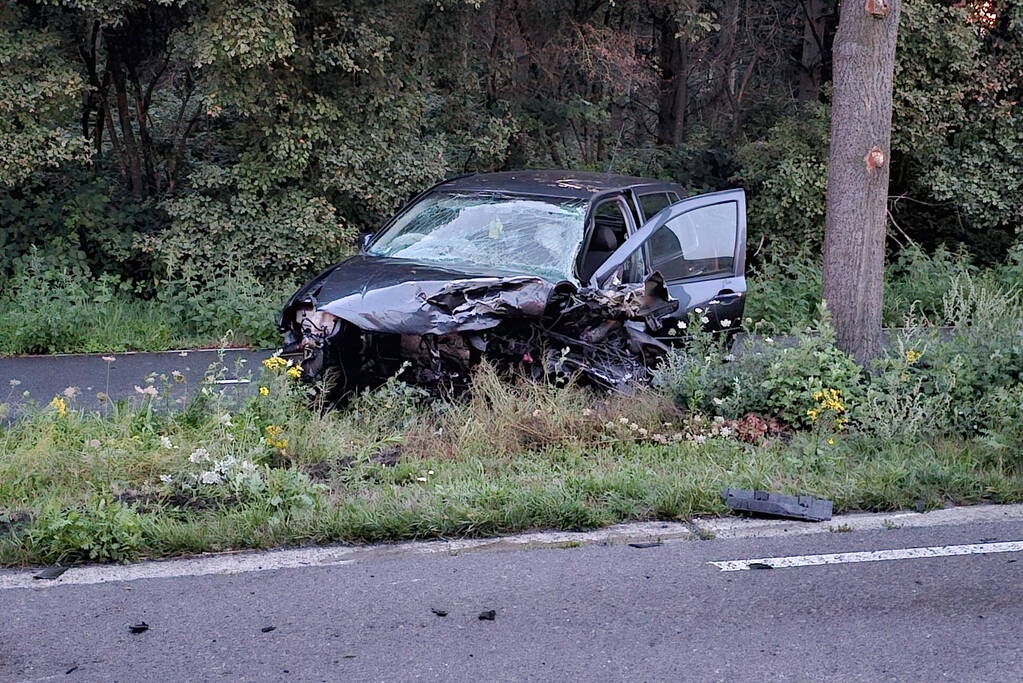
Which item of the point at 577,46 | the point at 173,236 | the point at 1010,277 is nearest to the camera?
the point at 173,236

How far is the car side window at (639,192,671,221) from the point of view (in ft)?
30.4

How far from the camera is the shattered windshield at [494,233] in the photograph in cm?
833

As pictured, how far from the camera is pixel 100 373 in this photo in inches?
396

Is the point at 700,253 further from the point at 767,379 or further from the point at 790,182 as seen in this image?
the point at 790,182

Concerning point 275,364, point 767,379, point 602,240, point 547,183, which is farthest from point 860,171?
point 275,364

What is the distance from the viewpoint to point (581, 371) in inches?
301

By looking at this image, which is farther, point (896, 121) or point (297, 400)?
point (896, 121)

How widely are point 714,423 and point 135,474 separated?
367cm

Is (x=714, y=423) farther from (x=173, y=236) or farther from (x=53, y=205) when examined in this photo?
(x=53, y=205)

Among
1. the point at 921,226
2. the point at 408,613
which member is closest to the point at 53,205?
the point at 408,613

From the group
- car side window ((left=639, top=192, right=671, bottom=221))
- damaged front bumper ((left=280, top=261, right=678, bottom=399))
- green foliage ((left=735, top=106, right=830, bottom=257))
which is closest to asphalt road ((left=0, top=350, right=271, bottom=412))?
damaged front bumper ((left=280, top=261, right=678, bottom=399))

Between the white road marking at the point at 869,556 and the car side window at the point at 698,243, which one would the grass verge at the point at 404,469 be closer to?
the white road marking at the point at 869,556

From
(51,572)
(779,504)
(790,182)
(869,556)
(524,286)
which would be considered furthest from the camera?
(790,182)

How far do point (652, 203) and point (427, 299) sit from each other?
9.86 feet
